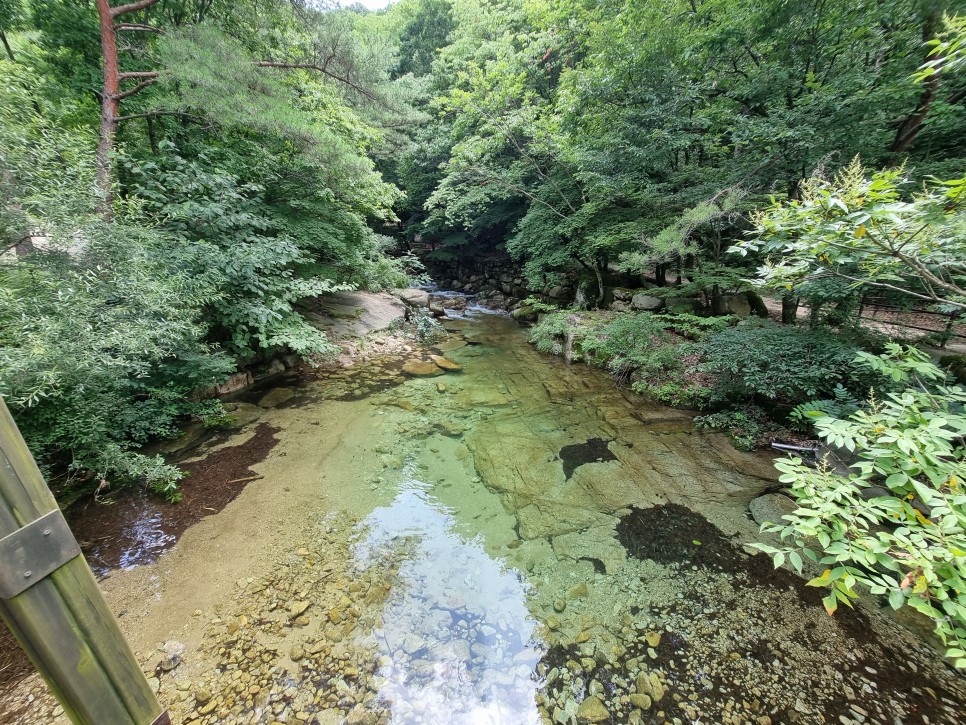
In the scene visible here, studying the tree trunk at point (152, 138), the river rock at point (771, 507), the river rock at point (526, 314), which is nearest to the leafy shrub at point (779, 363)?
the river rock at point (771, 507)

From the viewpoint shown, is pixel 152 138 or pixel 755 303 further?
pixel 755 303

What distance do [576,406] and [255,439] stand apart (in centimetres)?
460

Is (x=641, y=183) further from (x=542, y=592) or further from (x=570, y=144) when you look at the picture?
(x=542, y=592)

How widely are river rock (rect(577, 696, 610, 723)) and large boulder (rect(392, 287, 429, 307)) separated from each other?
33.8 feet

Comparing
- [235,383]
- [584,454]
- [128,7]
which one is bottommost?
[584,454]

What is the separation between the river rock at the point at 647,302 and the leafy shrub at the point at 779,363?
3406mm

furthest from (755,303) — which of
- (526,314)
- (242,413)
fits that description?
(242,413)

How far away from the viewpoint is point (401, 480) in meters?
4.20

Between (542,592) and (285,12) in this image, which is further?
(285,12)

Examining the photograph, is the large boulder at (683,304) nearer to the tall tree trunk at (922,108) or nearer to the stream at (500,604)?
the tall tree trunk at (922,108)

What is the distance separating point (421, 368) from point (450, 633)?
18.3ft

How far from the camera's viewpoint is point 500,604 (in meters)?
2.76

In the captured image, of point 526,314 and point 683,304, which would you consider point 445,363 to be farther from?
point 683,304

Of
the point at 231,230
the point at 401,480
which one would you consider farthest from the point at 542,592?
the point at 231,230
